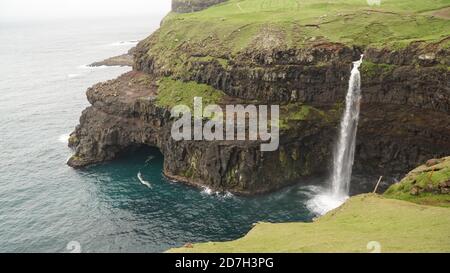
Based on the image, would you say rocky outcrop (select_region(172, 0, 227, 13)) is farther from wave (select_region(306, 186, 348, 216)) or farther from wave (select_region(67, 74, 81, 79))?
wave (select_region(306, 186, 348, 216))

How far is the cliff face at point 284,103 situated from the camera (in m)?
75.8

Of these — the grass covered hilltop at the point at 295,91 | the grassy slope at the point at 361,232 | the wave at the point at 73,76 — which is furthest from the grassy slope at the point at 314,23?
the wave at the point at 73,76

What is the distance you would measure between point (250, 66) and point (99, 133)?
33.9 metres

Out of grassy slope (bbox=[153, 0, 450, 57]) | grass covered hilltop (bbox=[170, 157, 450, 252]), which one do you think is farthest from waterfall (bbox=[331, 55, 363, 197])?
grass covered hilltop (bbox=[170, 157, 450, 252])

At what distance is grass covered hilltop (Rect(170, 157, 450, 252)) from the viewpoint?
33938mm

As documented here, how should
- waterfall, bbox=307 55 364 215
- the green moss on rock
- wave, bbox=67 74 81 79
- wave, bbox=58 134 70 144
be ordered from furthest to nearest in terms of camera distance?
A: wave, bbox=67 74 81 79 → wave, bbox=58 134 70 144 → the green moss on rock → waterfall, bbox=307 55 364 215

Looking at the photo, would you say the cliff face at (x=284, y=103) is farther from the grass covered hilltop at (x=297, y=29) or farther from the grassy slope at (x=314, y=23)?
the grassy slope at (x=314, y=23)

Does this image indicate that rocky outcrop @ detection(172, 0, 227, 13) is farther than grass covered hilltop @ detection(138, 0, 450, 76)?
Yes

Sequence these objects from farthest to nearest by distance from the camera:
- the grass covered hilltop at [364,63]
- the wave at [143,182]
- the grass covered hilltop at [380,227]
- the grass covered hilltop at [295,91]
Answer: the wave at [143,182] → the grass covered hilltop at [295,91] → the grass covered hilltop at [364,63] → the grass covered hilltop at [380,227]

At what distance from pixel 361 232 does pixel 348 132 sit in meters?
44.5

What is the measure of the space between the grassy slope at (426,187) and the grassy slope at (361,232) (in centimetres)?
195

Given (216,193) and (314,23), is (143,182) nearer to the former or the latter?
(216,193)

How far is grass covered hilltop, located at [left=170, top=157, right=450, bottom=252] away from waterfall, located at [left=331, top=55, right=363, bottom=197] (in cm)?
2916
